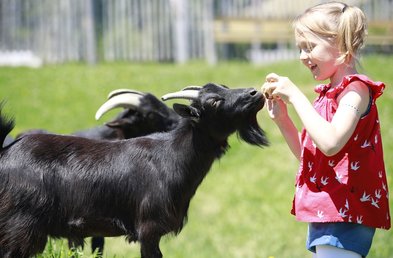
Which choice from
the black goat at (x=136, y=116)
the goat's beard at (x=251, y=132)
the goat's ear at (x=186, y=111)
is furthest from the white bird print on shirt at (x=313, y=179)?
the black goat at (x=136, y=116)

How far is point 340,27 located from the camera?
140 inches

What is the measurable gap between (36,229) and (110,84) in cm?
879

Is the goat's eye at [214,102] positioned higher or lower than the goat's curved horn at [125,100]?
higher

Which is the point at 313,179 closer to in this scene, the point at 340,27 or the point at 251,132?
the point at 340,27

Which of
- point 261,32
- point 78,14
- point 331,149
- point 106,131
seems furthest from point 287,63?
point 331,149

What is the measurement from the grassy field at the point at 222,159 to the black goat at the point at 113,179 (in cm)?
53

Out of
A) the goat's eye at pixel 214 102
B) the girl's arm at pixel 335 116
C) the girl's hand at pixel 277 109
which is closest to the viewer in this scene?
the girl's arm at pixel 335 116

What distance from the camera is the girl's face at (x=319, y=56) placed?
3621mm

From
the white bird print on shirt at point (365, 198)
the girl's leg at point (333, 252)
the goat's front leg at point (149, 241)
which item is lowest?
the goat's front leg at point (149, 241)

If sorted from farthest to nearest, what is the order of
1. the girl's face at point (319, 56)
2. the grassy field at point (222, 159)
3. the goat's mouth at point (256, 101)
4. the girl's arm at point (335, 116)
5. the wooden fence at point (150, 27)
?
the wooden fence at point (150, 27) < the grassy field at point (222, 159) < the goat's mouth at point (256, 101) < the girl's face at point (319, 56) < the girl's arm at point (335, 116)

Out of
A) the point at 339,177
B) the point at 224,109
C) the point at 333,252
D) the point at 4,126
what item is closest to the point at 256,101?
the point at 224,109

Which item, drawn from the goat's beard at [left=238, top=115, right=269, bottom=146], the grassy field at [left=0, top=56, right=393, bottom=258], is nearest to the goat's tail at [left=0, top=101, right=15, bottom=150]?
the grassy field at [left=0, top=56, right=393, bottom=258]

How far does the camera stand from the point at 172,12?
1609cm

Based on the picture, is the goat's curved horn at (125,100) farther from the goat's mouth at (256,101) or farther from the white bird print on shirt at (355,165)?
the white bird print on shirt at (355,165)
